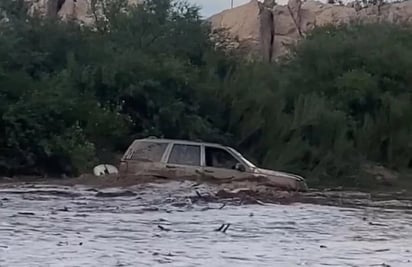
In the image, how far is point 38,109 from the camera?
38281mm

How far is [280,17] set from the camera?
6319 centimetres

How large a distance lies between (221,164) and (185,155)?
1059 mm

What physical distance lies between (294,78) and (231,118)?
390cm

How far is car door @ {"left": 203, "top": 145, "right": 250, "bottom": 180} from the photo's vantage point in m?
28.2

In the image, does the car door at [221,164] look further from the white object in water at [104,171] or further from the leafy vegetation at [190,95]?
the leafy vegetation at [190,95]

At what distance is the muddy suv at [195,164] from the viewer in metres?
28.2

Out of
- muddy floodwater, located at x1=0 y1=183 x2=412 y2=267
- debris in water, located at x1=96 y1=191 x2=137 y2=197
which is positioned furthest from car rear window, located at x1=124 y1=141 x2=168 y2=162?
muddy floodwater, located at x1=0 y1=183 x2=412 y2=267

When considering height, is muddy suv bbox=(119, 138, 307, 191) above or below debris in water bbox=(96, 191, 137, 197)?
above

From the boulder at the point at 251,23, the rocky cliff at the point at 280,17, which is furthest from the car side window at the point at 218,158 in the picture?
the boulder at the point at 251,23

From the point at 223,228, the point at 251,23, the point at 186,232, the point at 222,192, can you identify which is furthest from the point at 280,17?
the point at 186,232

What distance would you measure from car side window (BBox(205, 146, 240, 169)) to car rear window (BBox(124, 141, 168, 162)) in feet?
4.28

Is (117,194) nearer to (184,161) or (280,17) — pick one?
(184,161)

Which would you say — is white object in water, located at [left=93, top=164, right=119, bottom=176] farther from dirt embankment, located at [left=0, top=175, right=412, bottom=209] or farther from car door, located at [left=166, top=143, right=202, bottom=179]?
car door, located at [left=166, top=143, right=202, bottom=179]

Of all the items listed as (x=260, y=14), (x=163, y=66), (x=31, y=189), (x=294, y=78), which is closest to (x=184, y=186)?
(x=31, y=189)
